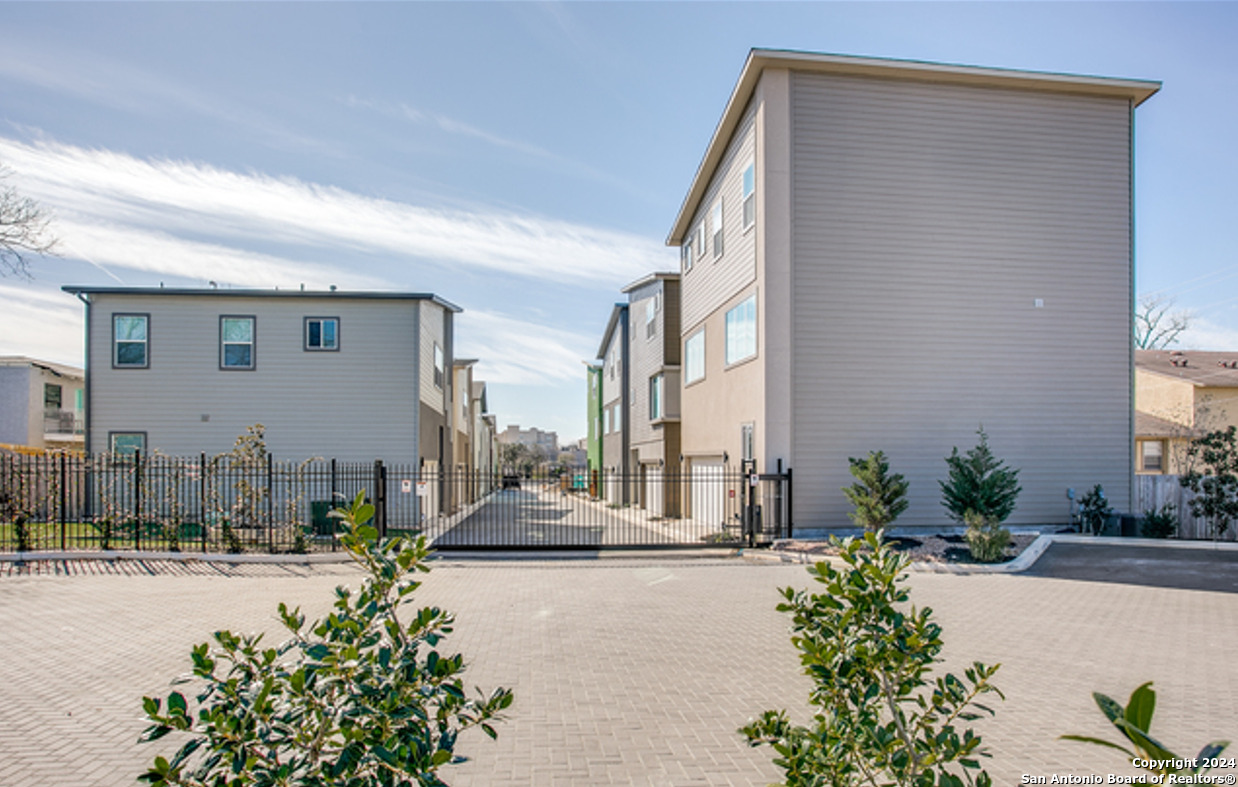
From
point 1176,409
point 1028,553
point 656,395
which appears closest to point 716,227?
point 656,395

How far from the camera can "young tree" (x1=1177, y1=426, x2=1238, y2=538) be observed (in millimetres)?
15867

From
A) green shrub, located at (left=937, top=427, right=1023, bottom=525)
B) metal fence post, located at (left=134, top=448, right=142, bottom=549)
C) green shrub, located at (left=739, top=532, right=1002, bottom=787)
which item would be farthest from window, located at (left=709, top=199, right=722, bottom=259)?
green shrub, located at (left=739, top=532, right=1002, bottom=787)

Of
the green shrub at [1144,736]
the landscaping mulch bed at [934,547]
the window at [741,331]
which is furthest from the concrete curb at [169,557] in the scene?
the green shrub at [1144,736]

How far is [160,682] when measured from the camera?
6.66 meters

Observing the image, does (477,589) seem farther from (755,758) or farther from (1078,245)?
(1078,245)

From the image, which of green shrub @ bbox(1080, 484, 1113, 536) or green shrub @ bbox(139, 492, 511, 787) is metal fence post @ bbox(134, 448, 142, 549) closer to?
green shrub @ bbox(139, 492, 511, 787)

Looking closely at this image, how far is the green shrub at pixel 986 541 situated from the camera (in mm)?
13586

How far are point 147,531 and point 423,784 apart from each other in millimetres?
16487

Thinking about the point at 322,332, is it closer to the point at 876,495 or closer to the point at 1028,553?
the point at 876,495

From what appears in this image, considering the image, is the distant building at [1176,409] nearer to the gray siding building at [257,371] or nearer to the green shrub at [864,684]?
the gray siding building at [257,371]

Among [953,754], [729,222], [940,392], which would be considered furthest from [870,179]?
[953,754]

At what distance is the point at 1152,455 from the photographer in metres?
29.8

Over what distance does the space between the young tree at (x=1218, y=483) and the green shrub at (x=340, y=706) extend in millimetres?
19088

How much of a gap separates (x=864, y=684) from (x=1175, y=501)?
1861cm
